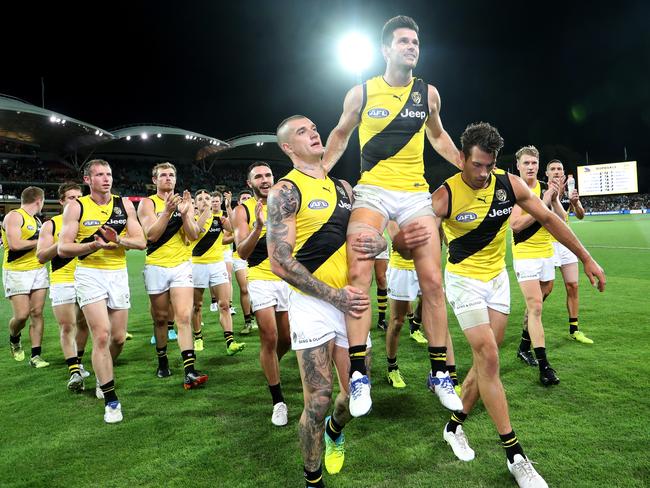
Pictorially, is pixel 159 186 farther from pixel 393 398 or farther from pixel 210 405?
pixel 393 398

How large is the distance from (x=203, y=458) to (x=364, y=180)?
2.79 metres

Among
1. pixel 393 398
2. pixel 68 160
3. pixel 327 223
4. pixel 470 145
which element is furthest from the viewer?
pixel 68 160

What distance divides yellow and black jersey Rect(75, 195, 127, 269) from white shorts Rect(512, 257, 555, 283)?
4.99m

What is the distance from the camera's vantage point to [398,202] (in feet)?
12.8

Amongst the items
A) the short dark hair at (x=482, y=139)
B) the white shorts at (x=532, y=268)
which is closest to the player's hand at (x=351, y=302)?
the short dark hair at (x=482, y=139)

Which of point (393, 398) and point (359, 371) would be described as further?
point (393, 398)

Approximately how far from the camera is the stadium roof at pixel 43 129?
39.5 m

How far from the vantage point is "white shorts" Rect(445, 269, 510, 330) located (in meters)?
3.68

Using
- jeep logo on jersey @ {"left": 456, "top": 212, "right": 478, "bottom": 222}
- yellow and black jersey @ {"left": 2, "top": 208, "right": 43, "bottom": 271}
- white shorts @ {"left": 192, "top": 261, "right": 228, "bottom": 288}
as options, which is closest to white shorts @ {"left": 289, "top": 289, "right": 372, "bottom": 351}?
jeep logo on jersey @ {"left": 456, "top": 212, "right": 478, "bottom": 222}

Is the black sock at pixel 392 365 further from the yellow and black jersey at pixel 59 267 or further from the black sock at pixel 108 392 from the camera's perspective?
the yellow and black jersey at pixel 59 267

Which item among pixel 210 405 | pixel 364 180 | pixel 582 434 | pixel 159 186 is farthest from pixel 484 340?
pixel 159 186

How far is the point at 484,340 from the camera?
141 inches

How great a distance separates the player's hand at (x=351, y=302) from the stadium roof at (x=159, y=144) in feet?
169

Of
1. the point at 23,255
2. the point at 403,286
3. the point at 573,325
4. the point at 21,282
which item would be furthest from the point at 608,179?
the point at 21,282
